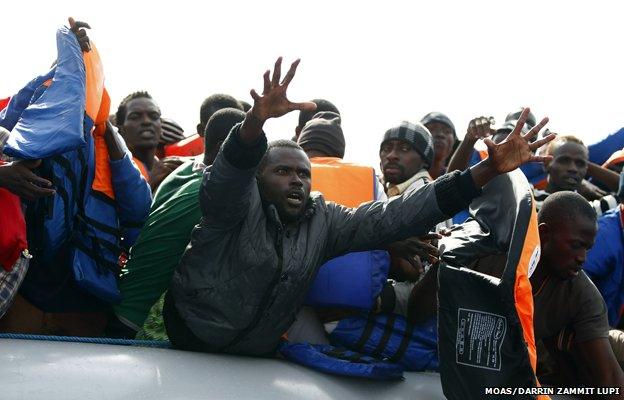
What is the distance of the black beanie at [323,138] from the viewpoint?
5.43 meters

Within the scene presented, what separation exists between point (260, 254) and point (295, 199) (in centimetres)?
30

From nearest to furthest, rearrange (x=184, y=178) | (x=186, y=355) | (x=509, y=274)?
(x=509, y=274), (x=186, y=355), (x=184, y=178)

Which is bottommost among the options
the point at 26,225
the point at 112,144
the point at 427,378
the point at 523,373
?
the point at 427,378

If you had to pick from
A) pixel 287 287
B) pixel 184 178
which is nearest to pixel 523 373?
pixel 287 287

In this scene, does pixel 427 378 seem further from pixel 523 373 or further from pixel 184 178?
pixel 184 178

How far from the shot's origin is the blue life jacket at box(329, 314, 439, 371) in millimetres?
4523

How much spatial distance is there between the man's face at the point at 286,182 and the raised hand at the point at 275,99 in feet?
1.72

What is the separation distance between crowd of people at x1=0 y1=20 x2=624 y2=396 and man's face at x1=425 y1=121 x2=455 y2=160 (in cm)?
133

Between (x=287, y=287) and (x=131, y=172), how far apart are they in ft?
3.14

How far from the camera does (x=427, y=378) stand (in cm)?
457

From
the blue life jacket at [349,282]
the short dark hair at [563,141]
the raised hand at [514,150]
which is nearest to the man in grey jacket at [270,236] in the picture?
the raised hand at [514,150]

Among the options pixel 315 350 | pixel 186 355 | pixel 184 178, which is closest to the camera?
pixel 186 355

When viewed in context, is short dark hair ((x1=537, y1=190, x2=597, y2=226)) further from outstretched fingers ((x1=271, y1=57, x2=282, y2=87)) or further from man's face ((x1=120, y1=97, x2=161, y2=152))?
man's face ((x1=120, y1=97, x2=161, y2=152))

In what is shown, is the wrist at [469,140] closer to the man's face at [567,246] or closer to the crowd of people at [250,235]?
the crowd of people at [250,235]
